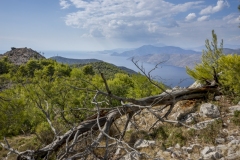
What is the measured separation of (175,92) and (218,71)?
9.87 feet

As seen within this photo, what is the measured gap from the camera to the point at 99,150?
6863 millimetres

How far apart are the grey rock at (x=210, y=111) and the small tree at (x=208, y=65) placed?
2368 millimetres

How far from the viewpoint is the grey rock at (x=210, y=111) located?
7.15 meters

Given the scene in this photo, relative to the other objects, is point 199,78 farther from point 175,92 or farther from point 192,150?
point 192,150

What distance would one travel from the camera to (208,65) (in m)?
9.80

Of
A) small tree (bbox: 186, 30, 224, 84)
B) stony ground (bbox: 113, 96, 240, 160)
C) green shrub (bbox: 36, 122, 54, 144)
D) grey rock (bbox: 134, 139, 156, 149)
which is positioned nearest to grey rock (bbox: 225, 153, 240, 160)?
stony ground (bbox: 113, 96, 240, 160)

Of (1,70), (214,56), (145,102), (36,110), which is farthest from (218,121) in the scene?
(1,70)

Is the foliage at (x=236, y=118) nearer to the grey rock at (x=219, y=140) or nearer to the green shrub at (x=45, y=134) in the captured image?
the grey rock at (x=219, y=140)

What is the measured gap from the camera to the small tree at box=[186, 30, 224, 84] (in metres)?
9.60

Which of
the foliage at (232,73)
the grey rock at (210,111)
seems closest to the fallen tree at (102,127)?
the foliage at (232,73)

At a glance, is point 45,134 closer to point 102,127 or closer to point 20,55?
point 102,127

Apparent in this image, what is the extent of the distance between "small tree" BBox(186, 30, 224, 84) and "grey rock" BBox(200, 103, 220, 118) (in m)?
2.37

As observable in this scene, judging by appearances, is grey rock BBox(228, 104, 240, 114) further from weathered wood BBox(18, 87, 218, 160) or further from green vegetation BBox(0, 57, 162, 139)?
green vegetation BBox(0, 57, 162, 139)

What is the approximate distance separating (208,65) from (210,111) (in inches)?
129
